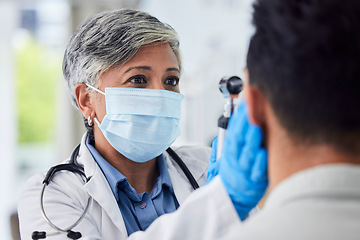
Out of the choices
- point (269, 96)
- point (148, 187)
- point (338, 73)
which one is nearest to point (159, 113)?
point (148, 187)

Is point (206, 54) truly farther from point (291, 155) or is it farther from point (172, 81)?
point (291, 155)

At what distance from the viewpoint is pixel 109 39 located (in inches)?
56.2

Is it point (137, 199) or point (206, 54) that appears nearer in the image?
point (137, 199)

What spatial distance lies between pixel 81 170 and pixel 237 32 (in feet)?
8.02

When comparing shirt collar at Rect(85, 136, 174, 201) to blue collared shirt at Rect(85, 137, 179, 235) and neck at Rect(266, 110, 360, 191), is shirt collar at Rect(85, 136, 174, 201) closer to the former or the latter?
blue collared shirt at Rect(85, 137, 179, 235)

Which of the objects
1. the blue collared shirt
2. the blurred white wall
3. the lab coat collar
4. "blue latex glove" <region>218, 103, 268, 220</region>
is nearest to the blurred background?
the blurred white wall

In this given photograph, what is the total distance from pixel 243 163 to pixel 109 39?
80cm

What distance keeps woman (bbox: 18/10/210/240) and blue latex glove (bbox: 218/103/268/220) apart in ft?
1.73

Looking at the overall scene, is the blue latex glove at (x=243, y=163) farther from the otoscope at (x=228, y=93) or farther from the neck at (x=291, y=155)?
the otoscope at (x=228, y=93)

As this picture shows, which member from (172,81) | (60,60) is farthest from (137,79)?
(60,60)

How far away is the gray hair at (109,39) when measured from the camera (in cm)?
143

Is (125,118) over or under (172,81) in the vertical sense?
under

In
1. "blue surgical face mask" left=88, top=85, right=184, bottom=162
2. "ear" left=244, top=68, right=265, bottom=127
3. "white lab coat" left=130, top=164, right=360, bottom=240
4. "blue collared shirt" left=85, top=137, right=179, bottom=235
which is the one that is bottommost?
"blue collared shirt" left=85, top=137, right=179, bottom=235

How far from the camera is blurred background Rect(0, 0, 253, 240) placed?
3.69m
